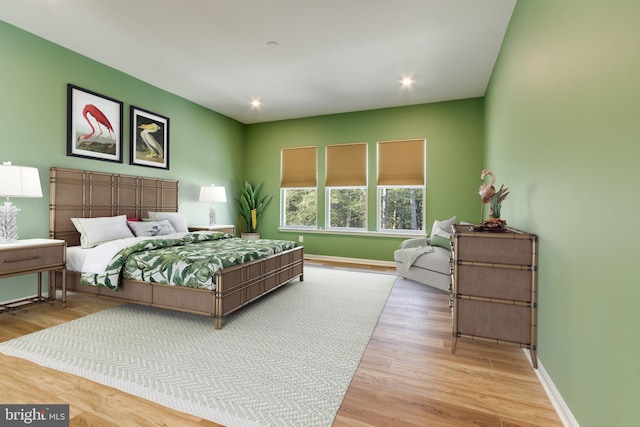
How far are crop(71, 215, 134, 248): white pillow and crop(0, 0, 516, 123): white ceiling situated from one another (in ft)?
6.78

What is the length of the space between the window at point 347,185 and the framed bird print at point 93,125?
354cm

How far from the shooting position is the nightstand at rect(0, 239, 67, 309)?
103 inches

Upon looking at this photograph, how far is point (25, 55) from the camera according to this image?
320 centimetres

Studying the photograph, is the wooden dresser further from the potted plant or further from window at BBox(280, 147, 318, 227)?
the potted plant

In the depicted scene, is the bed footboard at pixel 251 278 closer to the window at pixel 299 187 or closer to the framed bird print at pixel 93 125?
the window at pixel 299 187

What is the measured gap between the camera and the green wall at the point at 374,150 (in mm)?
5039

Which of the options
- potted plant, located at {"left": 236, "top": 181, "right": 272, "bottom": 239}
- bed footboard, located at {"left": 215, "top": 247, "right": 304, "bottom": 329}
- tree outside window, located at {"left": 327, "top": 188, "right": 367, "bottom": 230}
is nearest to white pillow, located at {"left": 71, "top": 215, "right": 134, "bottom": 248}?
bed footboard, located at {"left": 215, "top": 247, "right": 304, "bottom": 329}

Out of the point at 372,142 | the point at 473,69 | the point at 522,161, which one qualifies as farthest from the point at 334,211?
the point at 522,161

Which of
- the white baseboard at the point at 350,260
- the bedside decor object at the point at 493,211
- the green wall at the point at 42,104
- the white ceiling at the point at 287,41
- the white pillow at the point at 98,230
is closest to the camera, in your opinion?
the bedside decor object at the point at 493,211

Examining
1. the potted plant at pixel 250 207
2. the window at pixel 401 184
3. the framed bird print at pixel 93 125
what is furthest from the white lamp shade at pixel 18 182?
the window at pixel 401 184

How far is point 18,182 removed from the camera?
2754 millimetres

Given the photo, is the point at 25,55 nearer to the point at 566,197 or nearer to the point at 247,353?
the point at 247,353

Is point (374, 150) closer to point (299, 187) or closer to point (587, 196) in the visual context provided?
point (299, 187)

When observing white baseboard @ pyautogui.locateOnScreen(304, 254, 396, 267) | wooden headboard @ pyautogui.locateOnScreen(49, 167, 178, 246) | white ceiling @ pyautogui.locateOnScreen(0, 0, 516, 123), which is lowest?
white baseboard @ pyautogui.locateOnScreen(304, 254, 396, 267)
